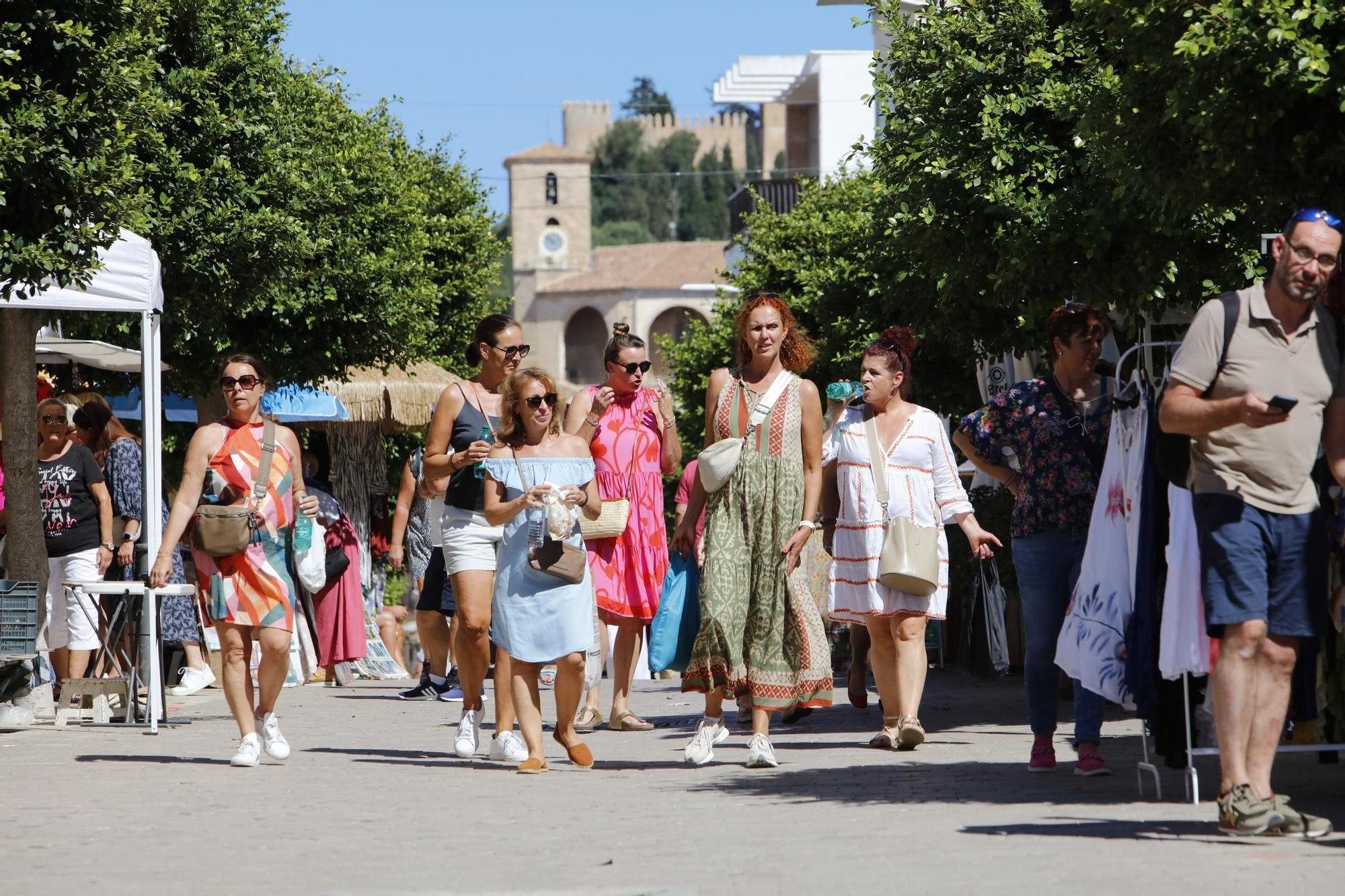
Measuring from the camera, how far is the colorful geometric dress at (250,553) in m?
8.99

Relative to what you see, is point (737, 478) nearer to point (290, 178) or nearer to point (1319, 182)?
point (1319, 182)

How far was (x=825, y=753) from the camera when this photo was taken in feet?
30.7

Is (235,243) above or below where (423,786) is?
above

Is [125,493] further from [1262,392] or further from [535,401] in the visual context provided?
[1262,392]

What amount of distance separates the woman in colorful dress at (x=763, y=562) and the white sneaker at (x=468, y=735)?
1.25 meters

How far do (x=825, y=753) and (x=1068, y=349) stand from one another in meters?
2.36

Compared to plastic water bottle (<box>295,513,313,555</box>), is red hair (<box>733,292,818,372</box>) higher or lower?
higher

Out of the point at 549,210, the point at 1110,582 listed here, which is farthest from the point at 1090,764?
the point at 549,210

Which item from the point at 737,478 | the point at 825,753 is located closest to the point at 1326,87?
the point at 737,478

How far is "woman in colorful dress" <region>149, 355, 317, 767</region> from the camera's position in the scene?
900 centimetres

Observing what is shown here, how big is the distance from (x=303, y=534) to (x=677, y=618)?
548cm

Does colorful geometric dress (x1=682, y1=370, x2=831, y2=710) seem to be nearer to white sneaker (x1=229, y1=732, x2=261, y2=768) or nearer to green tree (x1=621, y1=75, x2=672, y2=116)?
white sneaker (x1=229, y1=732, x2=261, y2=768)

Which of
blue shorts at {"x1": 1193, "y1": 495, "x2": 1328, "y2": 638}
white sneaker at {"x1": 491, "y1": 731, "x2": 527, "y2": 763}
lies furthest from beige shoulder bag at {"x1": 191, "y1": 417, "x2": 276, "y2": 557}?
blue shorts at {"x1": 1193, "y1": 495, "x2": 1328, "y2": 638}

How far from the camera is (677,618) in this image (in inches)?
383
